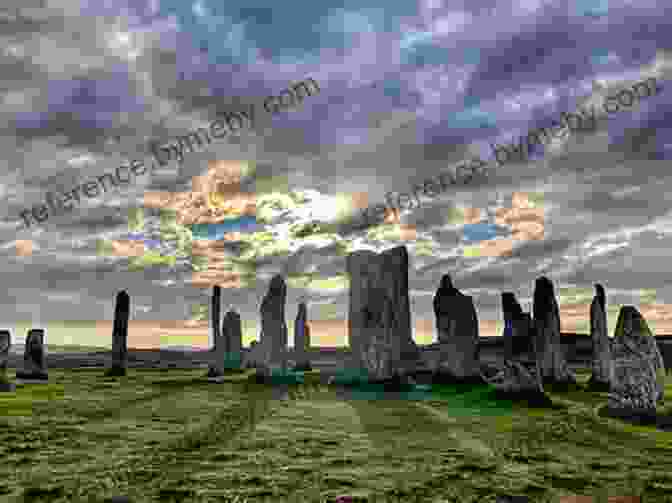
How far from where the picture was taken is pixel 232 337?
38250 millimetres

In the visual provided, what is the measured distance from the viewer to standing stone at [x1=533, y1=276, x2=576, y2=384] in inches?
873

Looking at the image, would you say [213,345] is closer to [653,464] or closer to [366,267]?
[366,267]

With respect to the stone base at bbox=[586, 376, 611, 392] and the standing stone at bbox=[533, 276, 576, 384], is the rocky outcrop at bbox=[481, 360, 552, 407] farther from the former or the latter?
the stone base at bbox=[586, 376, 611, 392]

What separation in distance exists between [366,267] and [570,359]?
114 feet

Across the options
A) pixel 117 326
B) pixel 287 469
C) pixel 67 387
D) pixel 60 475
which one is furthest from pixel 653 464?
pixel 117 326

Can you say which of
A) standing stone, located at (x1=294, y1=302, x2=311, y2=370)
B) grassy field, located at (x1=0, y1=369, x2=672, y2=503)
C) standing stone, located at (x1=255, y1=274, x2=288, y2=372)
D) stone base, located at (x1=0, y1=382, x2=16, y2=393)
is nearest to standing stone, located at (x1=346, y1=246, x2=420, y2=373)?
grassy field, located at (x1=0, y1=369, x2=672, y2=503)

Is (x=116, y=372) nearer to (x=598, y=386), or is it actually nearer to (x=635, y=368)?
(x=598, y=386)

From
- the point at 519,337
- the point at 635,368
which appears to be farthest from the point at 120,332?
the point at 635,368

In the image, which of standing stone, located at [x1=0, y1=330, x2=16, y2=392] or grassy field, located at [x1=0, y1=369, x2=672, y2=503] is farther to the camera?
standing stone, located at [x1=0, y1=330, x2=16, y2=392]

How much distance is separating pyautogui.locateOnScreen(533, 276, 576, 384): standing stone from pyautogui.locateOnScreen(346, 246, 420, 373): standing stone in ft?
18.3

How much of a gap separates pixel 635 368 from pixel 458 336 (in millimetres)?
10013

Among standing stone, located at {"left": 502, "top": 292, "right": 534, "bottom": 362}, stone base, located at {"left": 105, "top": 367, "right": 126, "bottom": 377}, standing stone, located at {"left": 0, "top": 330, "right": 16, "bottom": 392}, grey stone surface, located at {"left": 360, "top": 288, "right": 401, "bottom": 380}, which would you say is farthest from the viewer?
stone base, located at {"left": 105, "top": 367, "right": 126, "bottom": 377}

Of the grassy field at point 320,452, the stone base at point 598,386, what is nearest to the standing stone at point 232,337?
the grassy field at point 320,452

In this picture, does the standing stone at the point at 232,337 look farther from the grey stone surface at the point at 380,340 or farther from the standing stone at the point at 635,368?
the standing stone at the point at 635,368
